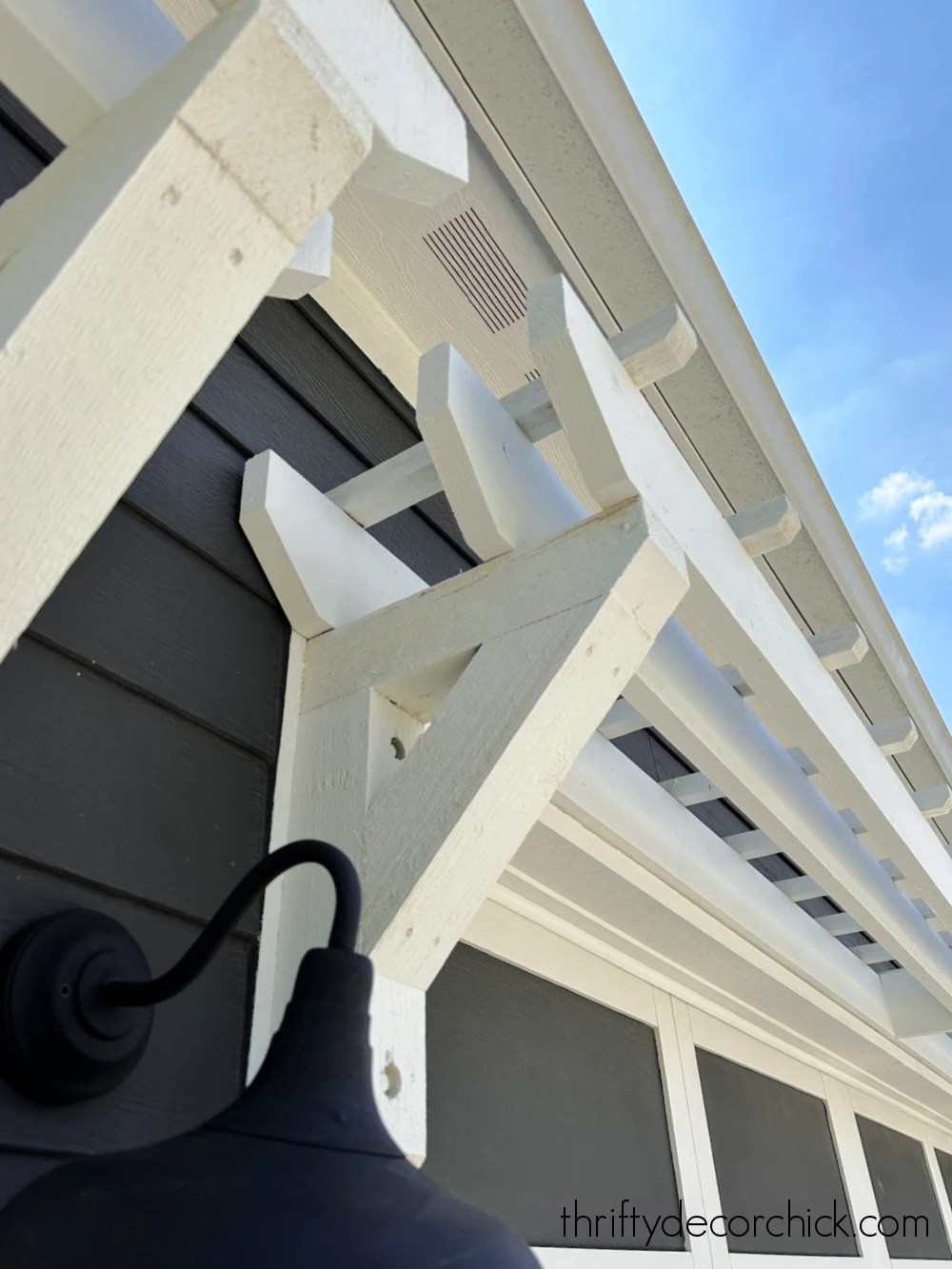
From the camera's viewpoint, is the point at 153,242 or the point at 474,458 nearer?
the point at 153,242

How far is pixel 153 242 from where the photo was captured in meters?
0.44

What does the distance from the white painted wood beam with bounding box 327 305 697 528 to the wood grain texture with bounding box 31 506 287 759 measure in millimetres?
184

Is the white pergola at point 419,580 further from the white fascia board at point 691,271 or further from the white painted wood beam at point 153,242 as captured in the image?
the white fascia board at point 691,271

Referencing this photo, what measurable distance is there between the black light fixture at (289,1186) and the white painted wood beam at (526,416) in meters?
0.63

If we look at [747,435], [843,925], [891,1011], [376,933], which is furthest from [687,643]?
[891,1011]

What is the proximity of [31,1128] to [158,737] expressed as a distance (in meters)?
0.30

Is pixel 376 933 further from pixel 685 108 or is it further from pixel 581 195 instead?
pixel 685 108

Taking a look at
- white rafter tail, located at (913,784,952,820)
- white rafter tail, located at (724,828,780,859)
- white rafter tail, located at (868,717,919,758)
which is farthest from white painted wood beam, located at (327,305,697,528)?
white rafter tail, located at (913,784,952,820)

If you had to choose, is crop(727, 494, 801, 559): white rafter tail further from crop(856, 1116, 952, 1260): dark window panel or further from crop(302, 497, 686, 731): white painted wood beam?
crop(856, 1116, 952, 1260): dark window panel

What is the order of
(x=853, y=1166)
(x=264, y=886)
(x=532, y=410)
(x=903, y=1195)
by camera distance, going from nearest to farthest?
(x=264, y=886) → (x=532, y=410) → (x=853, y=1166) → (x=903, y=1195)

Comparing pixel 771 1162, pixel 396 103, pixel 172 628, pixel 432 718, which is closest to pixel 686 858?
pixel 432 718

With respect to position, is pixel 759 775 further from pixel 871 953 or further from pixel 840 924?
pixel 871 953

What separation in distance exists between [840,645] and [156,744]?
37.2 inches

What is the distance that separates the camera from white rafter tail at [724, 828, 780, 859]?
179 centimetres
